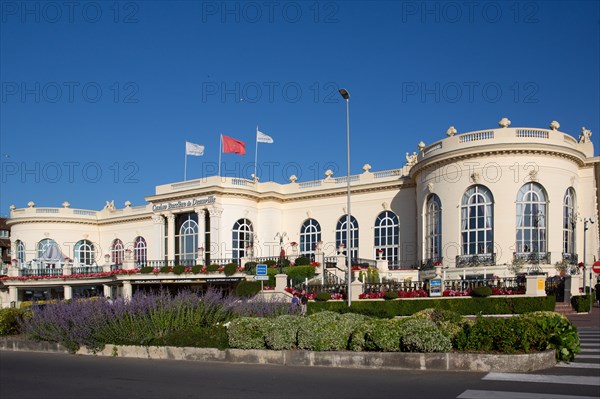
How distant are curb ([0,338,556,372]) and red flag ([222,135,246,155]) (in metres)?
34.1

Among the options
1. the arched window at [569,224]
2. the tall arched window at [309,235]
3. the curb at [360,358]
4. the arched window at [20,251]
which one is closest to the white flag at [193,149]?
the tall arched window at [309,235]

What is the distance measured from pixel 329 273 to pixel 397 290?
23.8 ft

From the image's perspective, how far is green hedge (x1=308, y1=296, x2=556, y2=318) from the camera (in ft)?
96.4

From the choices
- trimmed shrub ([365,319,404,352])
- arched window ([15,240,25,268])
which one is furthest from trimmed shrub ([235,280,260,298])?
arched window ([15,240,25,268])

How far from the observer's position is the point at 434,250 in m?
42.1

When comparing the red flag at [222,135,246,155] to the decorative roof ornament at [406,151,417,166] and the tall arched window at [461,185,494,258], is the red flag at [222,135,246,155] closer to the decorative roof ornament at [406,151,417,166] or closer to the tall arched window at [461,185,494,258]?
the decorative roof ornament at [406,151,417,166]

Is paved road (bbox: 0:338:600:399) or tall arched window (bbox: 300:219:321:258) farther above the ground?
tall arched window (bbox: 300:219:321:258)

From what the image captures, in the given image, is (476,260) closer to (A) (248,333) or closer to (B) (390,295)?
(B) (390,295)

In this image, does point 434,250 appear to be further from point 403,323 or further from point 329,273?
point 403,323

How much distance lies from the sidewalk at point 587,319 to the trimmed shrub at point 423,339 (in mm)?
13438

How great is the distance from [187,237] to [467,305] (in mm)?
28658

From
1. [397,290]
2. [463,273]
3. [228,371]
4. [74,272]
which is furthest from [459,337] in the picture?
[74,272]

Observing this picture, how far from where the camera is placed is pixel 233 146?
50.8m

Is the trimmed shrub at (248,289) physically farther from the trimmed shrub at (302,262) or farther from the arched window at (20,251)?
the arched window at (20,251)
